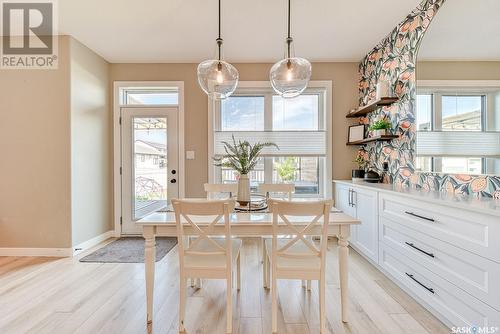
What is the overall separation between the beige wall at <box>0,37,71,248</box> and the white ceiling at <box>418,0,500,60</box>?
4004 millimetres

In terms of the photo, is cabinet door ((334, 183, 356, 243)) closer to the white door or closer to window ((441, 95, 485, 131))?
window ((441, 95, 485, 131))

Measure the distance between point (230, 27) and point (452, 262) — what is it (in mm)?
2993

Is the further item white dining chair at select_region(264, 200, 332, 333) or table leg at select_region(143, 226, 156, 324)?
table leg at select_region(143, 226, 156, 324)

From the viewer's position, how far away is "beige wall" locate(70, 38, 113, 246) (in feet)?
10.2

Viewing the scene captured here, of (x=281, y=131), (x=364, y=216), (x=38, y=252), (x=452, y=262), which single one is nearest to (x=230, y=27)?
(x=281, y=131)

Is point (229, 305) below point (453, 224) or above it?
below

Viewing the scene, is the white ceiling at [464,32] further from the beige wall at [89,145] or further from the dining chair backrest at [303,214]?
the beige wall at [89,145]

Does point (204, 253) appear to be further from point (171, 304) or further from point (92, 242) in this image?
point (92, 242)

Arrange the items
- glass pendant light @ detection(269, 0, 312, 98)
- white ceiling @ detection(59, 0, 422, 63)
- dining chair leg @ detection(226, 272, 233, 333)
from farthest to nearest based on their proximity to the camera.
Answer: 1. white ceiling @ detection(59, 0, 422, 63)
2. glass pendant light @ detection(269, 0, 312, 98)
3. dining chair leg @ detection(226, 272, 233, 333)

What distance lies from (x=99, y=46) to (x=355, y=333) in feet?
13.7

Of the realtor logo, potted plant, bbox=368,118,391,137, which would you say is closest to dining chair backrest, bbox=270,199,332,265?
potted plant, bbox=368,118,391,137

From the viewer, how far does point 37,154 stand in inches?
120

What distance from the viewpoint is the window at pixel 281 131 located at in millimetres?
3777

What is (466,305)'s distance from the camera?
1553 mm
